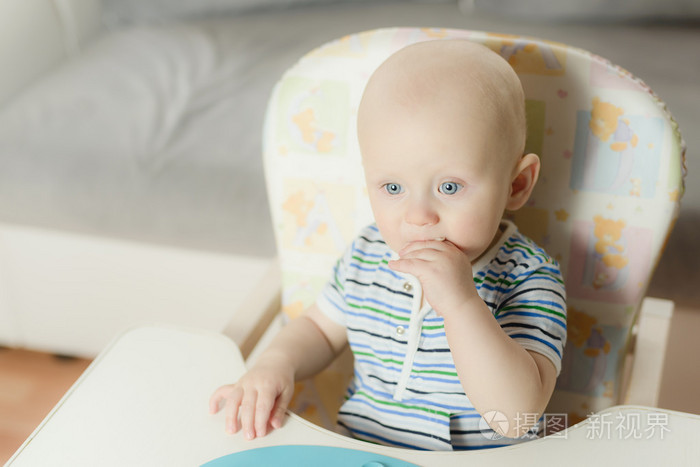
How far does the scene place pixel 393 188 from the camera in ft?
2.17

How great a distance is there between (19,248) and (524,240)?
38.6 inches

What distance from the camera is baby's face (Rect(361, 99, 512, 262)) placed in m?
0.62

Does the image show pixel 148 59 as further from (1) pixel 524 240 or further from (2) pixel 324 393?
(1) pixel 524 240

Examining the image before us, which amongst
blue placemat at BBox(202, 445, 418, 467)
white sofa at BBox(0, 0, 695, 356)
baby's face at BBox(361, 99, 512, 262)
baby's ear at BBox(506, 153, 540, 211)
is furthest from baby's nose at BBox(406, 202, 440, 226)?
white sofa at BBox(0, 0, 695, 356)

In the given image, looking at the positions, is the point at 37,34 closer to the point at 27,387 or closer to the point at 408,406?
the point at 27,387

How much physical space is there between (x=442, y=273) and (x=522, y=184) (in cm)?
16

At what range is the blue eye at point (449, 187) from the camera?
0.64 meters

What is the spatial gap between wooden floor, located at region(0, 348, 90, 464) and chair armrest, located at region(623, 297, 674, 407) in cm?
101

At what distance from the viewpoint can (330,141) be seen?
2.69 ft

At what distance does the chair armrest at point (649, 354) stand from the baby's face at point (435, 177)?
0.27 metres

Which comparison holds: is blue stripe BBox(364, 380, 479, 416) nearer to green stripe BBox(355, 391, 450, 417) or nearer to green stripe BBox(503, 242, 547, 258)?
green stripe BBox(355, 391, 450, 417)

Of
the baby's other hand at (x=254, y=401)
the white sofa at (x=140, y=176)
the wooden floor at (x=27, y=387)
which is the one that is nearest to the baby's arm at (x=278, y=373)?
the baby's other hand at (x=254, y=401)

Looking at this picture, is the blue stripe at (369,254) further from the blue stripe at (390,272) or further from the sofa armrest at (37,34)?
the sofa armrest at (37,34)

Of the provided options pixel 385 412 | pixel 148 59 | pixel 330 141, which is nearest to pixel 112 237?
pixel 148 59
